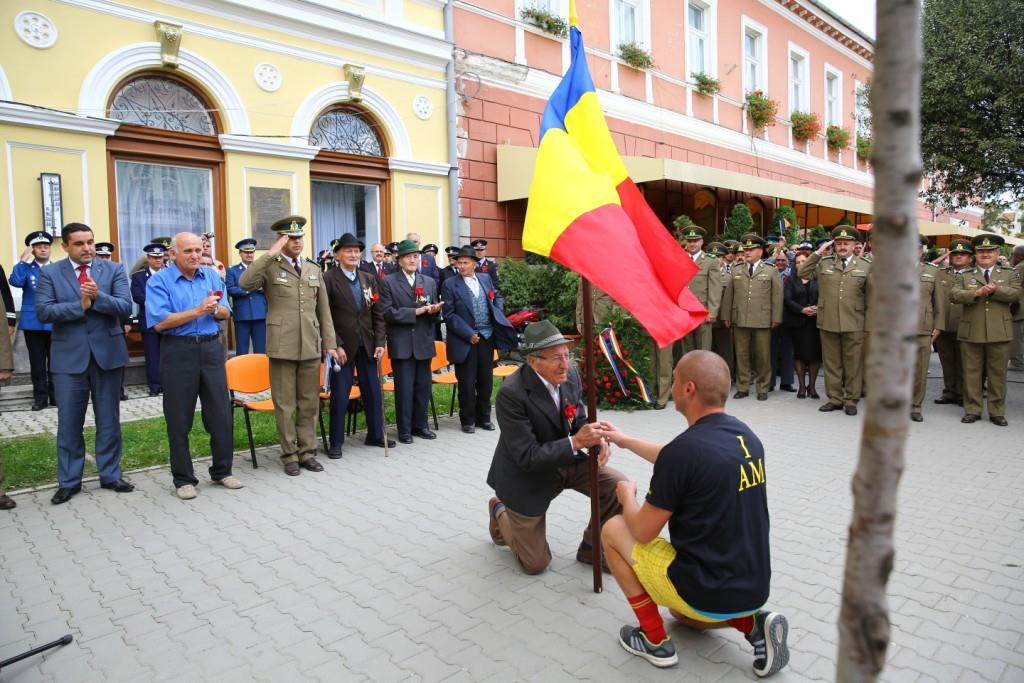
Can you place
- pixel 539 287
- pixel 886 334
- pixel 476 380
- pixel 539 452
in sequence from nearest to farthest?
pixel 886 334, pixel 539 452, pixel 476 380, pixel 539 287

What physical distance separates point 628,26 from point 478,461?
13918mm

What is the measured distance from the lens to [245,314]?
970 cm

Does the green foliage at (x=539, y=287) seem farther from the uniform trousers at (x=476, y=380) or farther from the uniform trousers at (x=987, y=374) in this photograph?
the uniform trousers at (x=987, y=374)

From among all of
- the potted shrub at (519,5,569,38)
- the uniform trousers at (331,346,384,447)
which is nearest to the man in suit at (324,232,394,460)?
the uniform trousers at (331,346,384,447)

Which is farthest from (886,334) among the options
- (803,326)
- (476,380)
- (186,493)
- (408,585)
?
(803,326)

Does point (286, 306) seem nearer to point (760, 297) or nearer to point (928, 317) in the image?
point (760, 297)

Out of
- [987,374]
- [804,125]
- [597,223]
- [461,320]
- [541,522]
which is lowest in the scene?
[541,522]

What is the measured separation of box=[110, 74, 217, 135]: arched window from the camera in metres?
9.54

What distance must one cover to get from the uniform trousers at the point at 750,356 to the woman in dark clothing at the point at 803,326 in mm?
426

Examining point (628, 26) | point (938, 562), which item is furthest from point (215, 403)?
point (628, 26)

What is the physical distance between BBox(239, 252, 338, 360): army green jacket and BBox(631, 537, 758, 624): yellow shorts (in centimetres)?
405

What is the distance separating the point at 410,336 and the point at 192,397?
2.39 m

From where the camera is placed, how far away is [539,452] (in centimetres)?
378

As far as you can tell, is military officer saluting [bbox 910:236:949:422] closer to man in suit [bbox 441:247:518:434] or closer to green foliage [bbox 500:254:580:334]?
man in suit [bbox 441:247:518:434]
